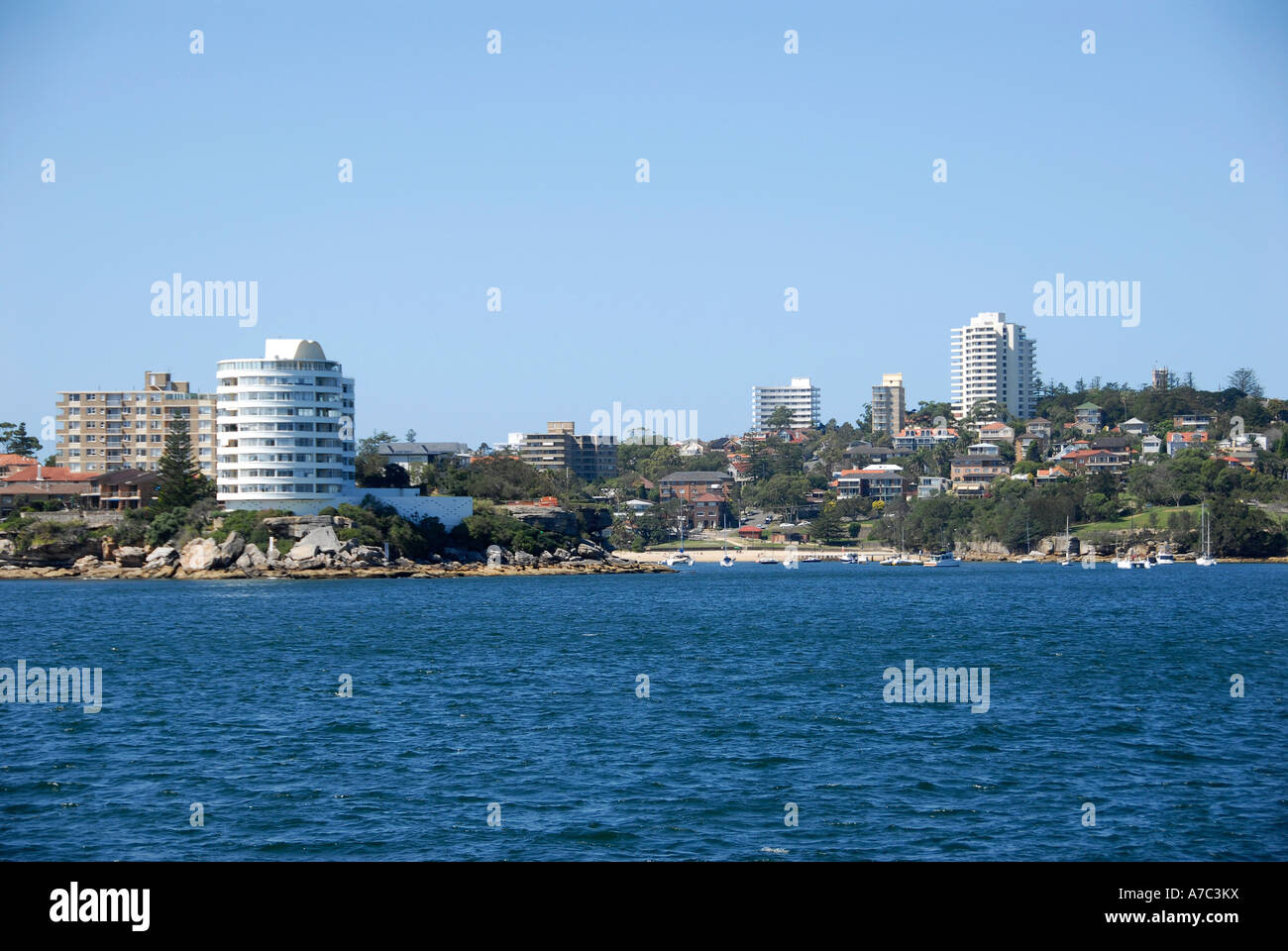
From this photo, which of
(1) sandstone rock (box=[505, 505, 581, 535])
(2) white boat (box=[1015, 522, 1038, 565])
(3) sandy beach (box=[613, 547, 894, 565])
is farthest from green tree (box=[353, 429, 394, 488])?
(2) white boat (box=[1015, 522, 1038, 565])

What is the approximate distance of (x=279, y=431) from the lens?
359 feet

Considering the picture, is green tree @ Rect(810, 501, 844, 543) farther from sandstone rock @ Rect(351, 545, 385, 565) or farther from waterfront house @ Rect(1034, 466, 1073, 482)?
sandstone rock @ Rect(351, 545, 385, 565)

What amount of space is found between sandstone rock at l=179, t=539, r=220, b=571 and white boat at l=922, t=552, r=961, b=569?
94.2 m

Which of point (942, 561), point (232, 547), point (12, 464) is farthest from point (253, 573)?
point (942, 561)

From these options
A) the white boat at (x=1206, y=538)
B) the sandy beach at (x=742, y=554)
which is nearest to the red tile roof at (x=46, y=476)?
the sandy beach at (x=742, y=554)

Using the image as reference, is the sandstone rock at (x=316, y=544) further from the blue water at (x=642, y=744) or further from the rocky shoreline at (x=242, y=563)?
the blue water at (x=642, y=744)

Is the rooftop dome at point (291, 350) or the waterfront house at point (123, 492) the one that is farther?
the waterfront house at point (123, 492)

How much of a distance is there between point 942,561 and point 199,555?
4091 inches

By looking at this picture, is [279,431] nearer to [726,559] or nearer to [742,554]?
[726,559]

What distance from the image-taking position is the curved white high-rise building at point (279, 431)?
109m

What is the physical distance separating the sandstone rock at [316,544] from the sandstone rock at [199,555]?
7018 millimetres

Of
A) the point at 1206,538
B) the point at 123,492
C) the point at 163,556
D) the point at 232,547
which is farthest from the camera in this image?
the point at 1206,538

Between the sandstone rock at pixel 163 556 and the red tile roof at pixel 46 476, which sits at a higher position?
the red tile roof at pixel 46 476
